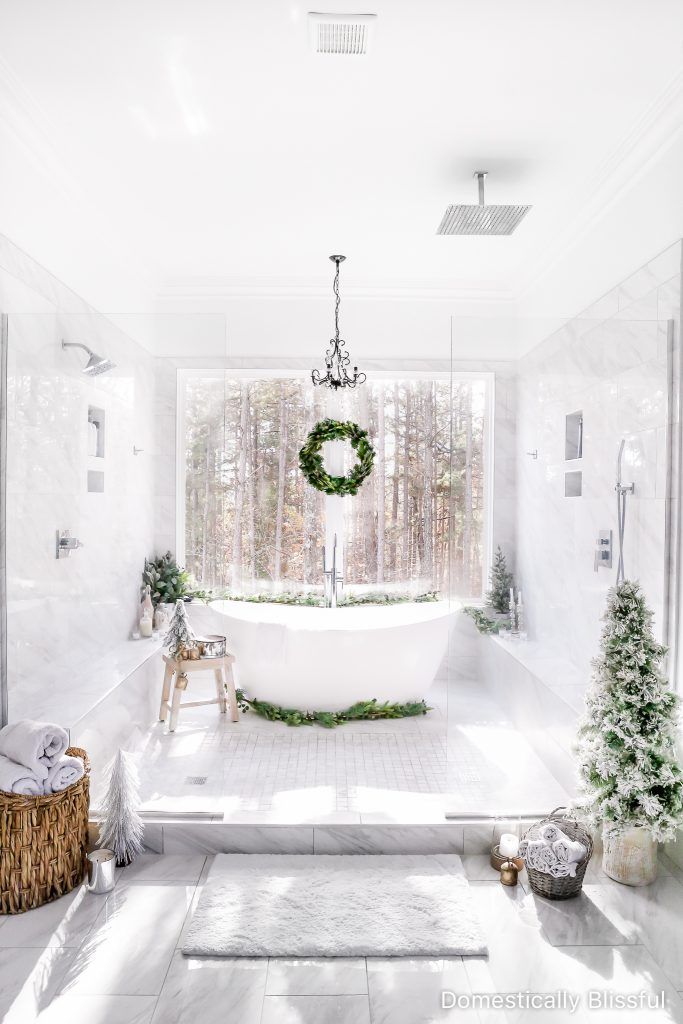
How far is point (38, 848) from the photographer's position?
99.7 inches

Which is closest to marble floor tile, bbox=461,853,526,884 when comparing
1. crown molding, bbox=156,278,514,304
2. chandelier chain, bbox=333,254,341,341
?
chandelier chain, bbox=333,254,341,341

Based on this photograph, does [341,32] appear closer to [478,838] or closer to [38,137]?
[38,137]

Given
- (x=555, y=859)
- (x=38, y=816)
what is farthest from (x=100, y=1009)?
(x=555, y=859)

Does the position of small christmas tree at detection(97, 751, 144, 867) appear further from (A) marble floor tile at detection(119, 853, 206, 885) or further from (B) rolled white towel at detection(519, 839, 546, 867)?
(B) rolled white towel at detection(519, 839, 546, 867)

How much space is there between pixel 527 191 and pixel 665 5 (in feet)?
4.50

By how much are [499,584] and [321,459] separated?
236cm

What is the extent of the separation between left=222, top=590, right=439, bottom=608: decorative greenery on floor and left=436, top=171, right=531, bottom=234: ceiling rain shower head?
2.76 metres

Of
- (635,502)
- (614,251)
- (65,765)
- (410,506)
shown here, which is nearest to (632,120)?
(614,251)

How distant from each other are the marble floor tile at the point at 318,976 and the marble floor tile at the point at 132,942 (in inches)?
14.0

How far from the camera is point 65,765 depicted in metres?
2.64

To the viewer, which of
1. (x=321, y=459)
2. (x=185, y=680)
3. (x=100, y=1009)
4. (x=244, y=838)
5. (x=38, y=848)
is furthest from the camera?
(x=321, y=459)

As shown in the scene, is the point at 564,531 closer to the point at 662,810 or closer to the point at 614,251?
the point at 662,810

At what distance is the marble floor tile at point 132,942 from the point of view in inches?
83.4

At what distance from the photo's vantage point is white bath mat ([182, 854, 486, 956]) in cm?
228
